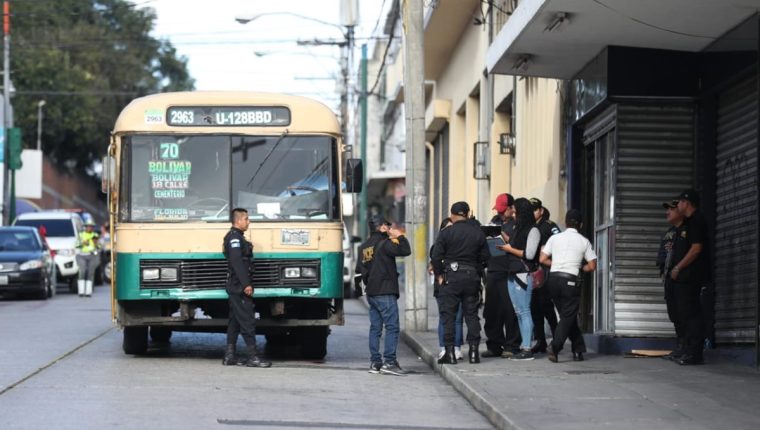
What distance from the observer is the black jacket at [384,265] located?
14.4m

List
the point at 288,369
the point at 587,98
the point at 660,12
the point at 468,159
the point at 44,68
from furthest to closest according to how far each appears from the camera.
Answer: the point at 44,68 → the point at 468,159 → the point at 587,98 → the point at 288,369 → the point at 660,12

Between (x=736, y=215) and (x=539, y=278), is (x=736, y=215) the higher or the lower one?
the higher one

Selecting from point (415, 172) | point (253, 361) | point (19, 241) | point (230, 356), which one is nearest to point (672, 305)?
point (253, 361)

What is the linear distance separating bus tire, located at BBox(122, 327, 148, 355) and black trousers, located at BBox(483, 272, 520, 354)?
3913 mm

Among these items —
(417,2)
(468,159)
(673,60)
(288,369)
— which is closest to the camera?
(288,369)

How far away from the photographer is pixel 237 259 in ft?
46.9

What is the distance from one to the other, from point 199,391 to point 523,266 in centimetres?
445

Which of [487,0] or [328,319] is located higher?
[487,0]

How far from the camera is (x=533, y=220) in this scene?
15.2 metres

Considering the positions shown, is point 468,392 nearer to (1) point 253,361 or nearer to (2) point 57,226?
(1) point 253,361

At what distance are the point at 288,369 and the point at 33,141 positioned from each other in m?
61.1

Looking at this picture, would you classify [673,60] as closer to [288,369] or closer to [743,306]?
[743,306]

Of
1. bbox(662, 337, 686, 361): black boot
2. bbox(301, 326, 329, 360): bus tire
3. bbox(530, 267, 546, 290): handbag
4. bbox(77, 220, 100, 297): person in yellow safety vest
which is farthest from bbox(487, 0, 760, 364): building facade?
bbox(77, 220, 100, 297): person in yellow safety vest

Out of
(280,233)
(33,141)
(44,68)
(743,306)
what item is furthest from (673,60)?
(33,141)
